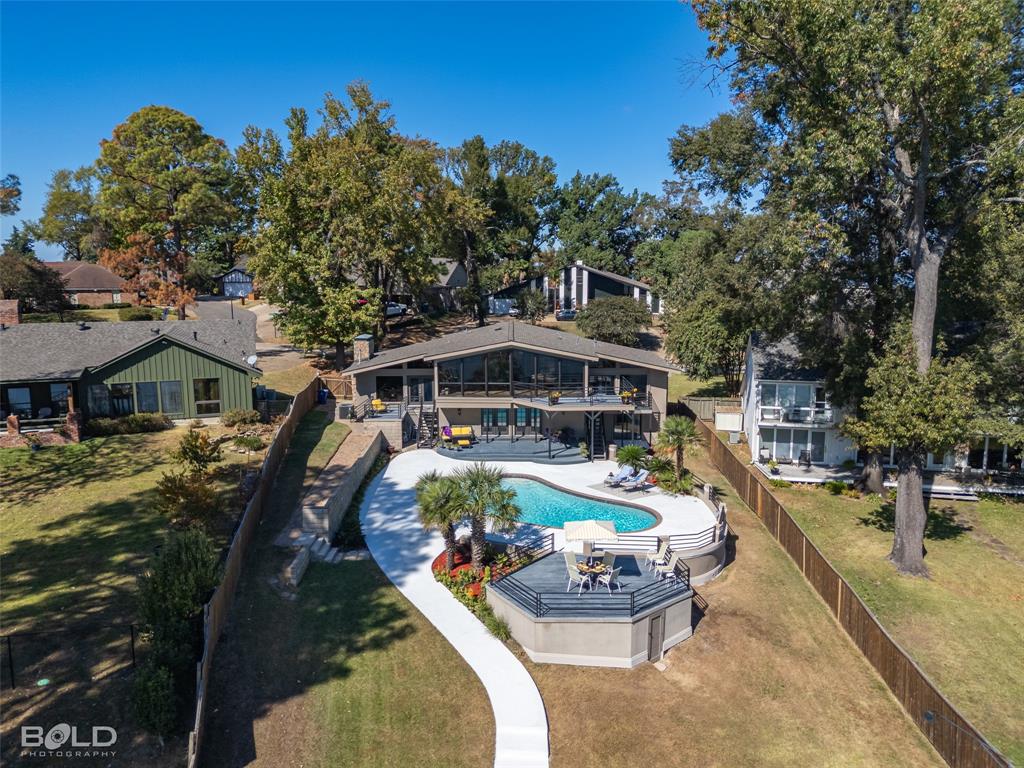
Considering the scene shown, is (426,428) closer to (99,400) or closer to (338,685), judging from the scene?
(99,400)

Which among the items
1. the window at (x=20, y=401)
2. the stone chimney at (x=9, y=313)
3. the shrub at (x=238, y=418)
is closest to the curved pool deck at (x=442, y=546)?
the shrub at (x=238, y=418)

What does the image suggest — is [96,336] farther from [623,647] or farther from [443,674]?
[623,647]

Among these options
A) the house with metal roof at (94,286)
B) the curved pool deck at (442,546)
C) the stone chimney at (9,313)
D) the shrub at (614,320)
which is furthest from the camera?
the house with metal roof at (94,286)

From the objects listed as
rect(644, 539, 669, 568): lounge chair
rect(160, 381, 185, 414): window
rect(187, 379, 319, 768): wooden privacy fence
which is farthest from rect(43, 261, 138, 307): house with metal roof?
rect(644, 539, 669, 568): lounge chair

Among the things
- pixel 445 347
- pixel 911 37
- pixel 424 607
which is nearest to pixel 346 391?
pixel 445 347

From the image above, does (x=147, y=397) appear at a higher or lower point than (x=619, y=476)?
higher

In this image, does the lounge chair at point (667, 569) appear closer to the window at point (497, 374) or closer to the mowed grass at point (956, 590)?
the mowed grass at point (956, 590)

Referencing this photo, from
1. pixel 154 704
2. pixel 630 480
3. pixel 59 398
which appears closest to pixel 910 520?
pixel 630 480
